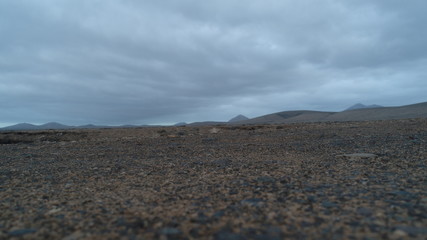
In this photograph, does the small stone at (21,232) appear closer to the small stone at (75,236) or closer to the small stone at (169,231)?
the small stone at (75,236)

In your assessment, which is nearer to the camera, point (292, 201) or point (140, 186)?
point (292, 201)

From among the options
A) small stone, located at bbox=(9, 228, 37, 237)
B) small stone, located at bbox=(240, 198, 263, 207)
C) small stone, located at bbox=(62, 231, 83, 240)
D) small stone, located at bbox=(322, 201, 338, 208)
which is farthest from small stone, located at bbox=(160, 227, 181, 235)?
small stone, located at bbox=(322, 201, 338, 208)

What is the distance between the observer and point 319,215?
2631 mm

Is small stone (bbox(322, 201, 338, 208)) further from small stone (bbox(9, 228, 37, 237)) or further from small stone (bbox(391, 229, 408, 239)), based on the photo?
small stone (bbox(9, 228, 37, 237))

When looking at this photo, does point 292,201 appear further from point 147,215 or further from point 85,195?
point 85,195

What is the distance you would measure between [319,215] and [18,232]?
3.24m

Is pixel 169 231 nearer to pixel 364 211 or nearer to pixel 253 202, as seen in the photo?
pixel 253 202

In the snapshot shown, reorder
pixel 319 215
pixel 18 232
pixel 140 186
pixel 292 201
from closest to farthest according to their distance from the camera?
pixel 18 232 < pixel 319 215 < pixel 292 201 < pixel 140 186

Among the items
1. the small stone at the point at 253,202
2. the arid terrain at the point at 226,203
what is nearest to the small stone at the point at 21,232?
the arid terrain at the point at 226,203

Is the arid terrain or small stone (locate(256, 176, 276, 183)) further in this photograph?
small stone (locate(256, 176, 276, 183))

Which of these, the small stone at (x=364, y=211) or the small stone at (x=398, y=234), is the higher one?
the small stone at (x=398, y=234)

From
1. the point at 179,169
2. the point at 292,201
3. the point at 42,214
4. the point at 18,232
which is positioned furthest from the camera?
the point at 179,169

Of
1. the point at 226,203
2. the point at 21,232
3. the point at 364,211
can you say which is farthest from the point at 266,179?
the point at 21,232

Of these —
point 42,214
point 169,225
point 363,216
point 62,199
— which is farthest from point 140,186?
point 363,216
